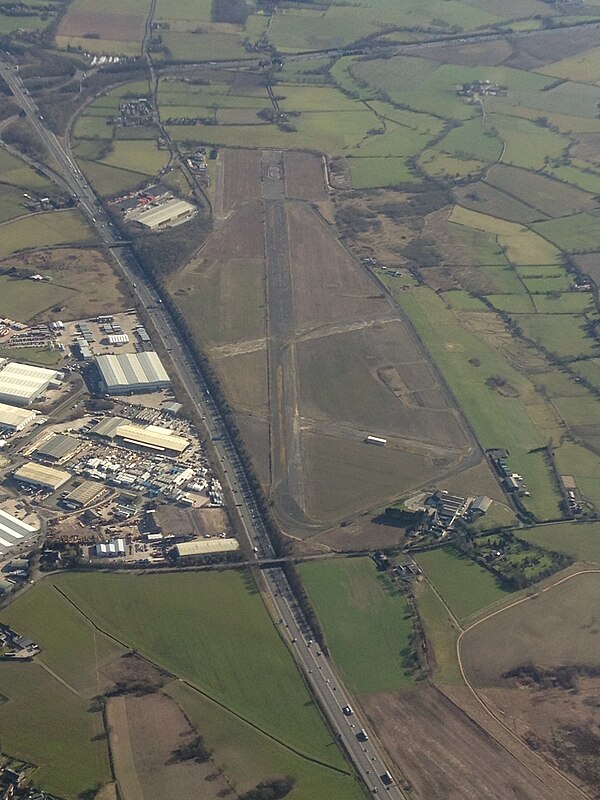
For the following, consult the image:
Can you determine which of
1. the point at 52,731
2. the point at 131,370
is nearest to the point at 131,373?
the point at 131,370

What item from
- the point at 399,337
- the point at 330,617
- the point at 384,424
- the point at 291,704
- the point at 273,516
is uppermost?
the point at 399,337

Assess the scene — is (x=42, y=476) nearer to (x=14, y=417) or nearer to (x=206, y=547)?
(x=14, y=417)

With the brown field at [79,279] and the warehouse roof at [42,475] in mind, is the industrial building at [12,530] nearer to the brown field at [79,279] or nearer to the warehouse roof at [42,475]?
the warehouse roof at [42,475]

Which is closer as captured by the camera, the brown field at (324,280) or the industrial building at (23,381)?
the industrial building at (23,381)

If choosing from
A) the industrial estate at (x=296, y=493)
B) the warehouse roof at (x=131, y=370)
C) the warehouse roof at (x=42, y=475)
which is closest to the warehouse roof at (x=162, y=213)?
the industrial estate at (x=296, y=493)

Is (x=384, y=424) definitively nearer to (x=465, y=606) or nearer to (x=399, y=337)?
(x=399, y=337)

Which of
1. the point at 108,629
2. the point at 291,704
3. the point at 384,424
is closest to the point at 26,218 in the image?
the point at 384,424
